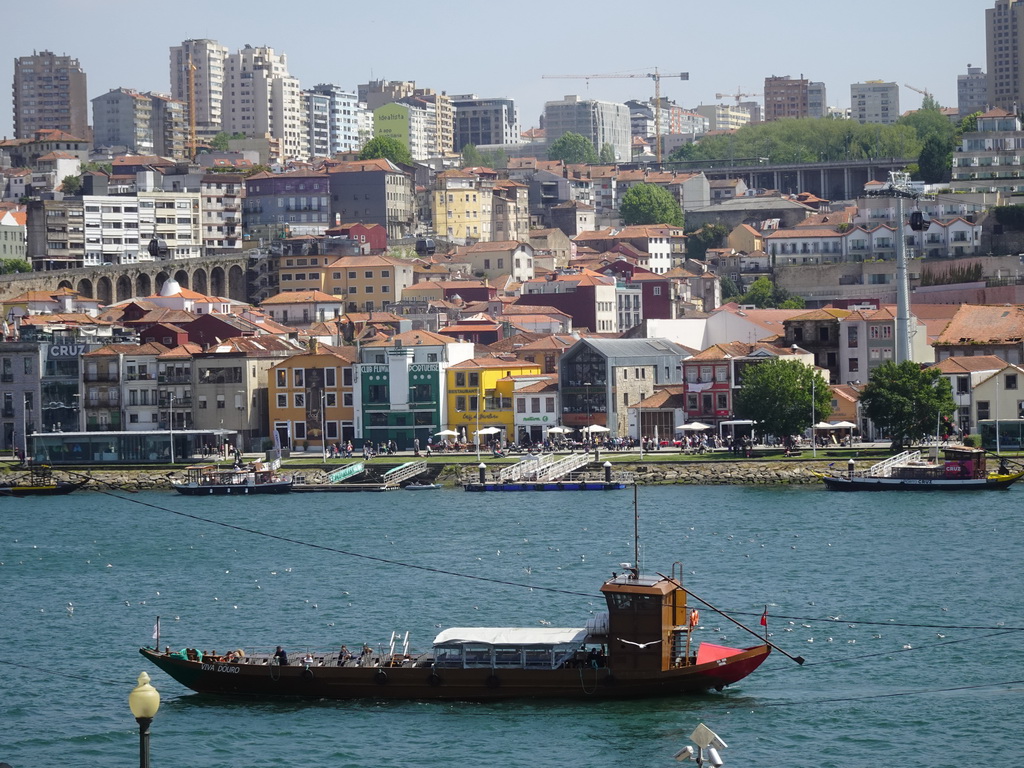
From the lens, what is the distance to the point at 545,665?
38.3 m

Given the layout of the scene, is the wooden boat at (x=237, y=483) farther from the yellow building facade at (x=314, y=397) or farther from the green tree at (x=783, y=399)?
the green tree at (x=783, y=399)

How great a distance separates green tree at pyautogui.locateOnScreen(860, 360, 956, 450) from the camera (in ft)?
270

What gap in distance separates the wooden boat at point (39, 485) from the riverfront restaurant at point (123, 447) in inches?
126

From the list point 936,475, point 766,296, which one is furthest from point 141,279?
point 936,475

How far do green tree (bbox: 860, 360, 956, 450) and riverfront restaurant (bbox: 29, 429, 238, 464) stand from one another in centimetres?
3236

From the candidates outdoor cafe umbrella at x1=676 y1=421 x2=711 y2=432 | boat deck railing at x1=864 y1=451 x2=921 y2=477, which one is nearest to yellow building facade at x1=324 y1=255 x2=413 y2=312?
outdoor cafe umbrella at x1=676 y1=421 x2=711 y2=432

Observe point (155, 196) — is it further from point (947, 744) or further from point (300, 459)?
point (947, 744)

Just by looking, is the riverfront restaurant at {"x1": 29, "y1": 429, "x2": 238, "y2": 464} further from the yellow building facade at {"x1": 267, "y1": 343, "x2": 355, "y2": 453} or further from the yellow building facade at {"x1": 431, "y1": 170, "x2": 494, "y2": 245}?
the yellow building facade at {"x1": 431, "y1": 170, "x2": 494, "y2": 245}

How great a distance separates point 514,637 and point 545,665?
86 cm

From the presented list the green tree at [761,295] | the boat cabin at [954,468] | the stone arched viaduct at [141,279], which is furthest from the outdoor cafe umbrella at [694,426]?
the stone arched viaduct at [141,279]

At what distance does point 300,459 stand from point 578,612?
153ft

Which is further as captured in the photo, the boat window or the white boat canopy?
the white boat canopy

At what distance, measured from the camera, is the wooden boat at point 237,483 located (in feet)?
278

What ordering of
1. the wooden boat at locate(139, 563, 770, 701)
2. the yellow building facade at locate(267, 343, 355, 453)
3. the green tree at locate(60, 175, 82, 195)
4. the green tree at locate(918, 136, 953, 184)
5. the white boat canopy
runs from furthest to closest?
the green tree at locate(60, 175, 82, 195) → the green tree at locate(918, 136, 953, 184) → the yellow building facade at locate(267, 343, 355, 453) → the white boat canopy → the wooden boat at locate(139, 563, 770, 701)
